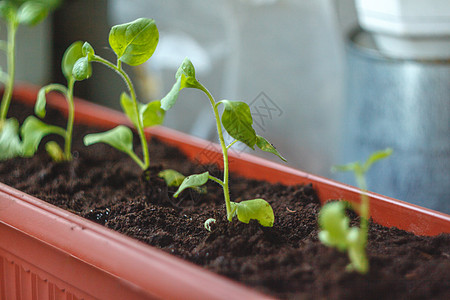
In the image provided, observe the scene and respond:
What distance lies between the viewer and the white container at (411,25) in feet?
3.29

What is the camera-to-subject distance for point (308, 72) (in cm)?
153

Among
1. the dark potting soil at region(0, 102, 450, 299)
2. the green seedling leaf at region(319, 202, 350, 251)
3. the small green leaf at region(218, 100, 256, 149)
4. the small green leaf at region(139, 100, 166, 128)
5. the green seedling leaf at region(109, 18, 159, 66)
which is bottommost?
the dark potting soil at region(0, 102, 450, 299)

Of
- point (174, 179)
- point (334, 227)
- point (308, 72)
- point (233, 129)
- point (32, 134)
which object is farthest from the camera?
point (308, 72)

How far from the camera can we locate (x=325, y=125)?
160 cm

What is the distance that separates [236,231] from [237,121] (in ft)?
0.45

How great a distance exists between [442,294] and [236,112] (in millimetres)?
291

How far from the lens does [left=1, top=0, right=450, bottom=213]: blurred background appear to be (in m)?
1.05

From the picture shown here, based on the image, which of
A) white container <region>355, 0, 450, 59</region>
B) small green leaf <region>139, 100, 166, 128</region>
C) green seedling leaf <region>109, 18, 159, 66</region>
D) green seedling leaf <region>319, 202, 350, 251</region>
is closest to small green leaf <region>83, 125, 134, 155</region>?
small green leaf <region>139, 100, 166, 128</region>

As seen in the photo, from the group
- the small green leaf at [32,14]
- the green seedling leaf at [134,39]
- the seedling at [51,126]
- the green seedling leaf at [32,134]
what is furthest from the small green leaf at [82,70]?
the small green leaf at [32,14]

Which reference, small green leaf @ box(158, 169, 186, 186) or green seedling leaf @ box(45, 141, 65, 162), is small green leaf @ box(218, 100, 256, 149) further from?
green seedling leaf @ box(45, 141, 65, 162)

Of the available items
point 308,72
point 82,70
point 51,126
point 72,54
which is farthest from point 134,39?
point 308,72

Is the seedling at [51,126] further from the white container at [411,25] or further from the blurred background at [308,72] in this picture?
the white container at [411,25]

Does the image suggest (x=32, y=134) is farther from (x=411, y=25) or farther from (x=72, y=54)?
(x=411, y=25)

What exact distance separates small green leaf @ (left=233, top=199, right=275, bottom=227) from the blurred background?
0.43 metres
